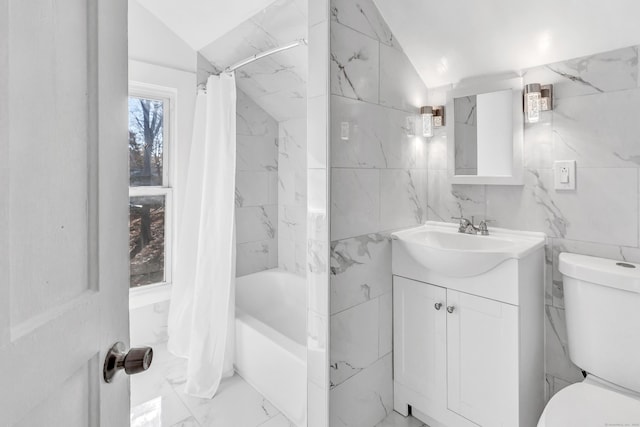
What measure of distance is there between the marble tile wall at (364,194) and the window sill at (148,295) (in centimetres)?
161

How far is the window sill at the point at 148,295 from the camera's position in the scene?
2492 millimetres

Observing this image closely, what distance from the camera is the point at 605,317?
135 cm

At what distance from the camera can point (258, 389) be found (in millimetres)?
2055

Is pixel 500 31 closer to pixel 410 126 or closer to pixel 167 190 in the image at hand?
pixel 410 126

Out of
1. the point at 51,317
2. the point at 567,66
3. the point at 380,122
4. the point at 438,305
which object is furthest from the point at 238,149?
the point at 51,317

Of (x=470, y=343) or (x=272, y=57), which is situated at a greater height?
(x=272, y=57)

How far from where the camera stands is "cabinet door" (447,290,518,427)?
1469 mm

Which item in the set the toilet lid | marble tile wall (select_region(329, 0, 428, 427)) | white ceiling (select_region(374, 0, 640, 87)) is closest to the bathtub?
marble tile wall (select_region(329, 0, 428, 427))

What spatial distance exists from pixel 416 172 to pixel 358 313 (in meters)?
Result: 0.93

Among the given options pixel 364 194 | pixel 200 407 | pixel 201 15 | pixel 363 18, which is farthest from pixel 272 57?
pixel 200 407

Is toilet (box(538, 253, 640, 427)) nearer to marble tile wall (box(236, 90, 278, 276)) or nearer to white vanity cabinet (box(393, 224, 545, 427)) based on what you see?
white vanity cabinet (box(393, 224, 545, 427))

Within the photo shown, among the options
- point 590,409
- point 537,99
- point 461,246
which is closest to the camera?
point 590,409

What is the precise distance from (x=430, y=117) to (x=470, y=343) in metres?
A: 1.28

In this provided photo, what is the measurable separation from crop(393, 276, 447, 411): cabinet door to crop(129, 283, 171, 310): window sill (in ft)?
5.74
